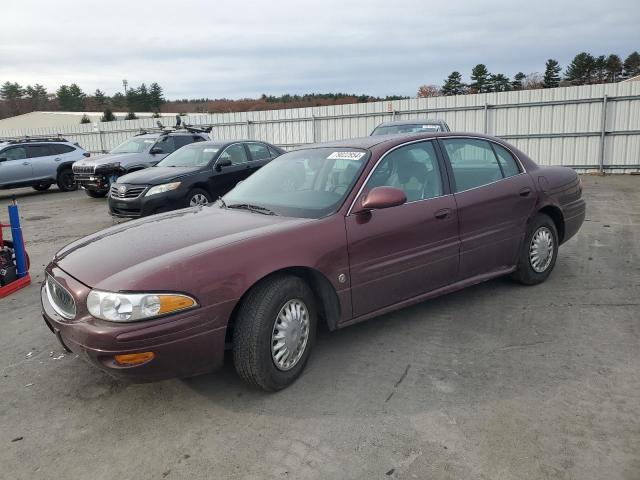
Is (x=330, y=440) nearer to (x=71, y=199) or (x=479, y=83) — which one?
(x=71, y=199)

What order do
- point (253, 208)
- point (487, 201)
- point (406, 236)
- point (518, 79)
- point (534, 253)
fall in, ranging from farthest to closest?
point (518, 79), point (534, 253), point (487, 201), point (253, 208), point (406, 236)

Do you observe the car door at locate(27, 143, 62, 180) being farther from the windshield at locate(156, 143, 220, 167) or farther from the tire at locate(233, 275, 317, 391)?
the tire at locate(233, 275, 317, 391)

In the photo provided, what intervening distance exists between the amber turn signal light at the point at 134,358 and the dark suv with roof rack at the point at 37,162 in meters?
14.8

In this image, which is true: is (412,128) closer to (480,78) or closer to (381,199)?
(381,199)

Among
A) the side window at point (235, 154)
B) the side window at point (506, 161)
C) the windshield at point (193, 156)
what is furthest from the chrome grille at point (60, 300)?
the side window at point (235, 154)

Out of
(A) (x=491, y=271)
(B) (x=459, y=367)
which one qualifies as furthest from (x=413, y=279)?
(A) (x=491, y=271)

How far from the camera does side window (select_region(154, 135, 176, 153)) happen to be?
44.1 ft

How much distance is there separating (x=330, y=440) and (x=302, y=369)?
2.36ft

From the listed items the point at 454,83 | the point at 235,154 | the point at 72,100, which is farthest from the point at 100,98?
the point at 235,154

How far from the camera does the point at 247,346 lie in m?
3.06

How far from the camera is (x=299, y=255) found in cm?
331

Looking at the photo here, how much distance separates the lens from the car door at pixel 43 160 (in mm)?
15688

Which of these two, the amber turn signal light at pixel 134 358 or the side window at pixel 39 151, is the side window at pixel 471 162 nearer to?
the amber turn signal light at pixel 134 358

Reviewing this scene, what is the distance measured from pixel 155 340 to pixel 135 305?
8.6 inches
